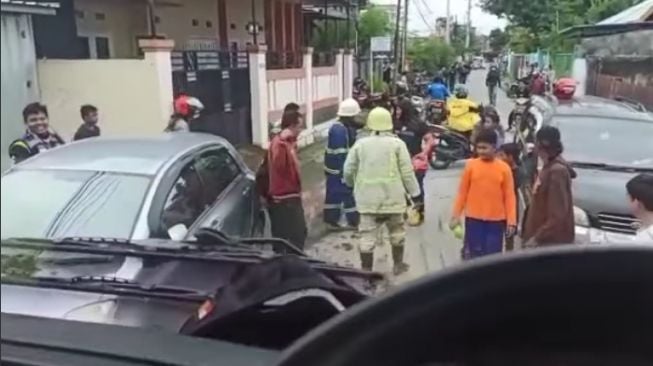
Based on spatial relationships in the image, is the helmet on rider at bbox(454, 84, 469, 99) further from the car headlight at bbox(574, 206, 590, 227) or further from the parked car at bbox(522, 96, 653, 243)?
the car headlight at bbox(574, 206, 590, 227)

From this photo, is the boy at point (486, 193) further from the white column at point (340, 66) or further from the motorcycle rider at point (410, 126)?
the white column at point (340, 66)

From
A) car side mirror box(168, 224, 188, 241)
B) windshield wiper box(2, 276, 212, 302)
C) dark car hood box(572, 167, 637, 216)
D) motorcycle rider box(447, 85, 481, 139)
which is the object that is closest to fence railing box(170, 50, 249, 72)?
car side mirror box(168, 224, 188, 241)

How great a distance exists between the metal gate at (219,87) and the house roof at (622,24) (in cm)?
132

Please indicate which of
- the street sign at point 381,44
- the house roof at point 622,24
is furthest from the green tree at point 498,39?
the street sign at point 381,44

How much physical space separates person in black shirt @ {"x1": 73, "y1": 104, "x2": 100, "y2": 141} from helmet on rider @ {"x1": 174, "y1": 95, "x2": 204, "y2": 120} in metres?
0.46

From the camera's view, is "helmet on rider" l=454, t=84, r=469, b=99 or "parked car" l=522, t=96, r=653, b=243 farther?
"parked car" l=522, t=96, r=653, b=243

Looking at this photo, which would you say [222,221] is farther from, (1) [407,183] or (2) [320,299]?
(1) [407,183]

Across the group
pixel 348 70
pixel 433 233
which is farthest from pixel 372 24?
pixel 433 233

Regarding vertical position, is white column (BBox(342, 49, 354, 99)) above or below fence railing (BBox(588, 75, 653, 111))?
above

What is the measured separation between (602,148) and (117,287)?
131 inches

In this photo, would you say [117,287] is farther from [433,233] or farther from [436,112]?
[433,233]

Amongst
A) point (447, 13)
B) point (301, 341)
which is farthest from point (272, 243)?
point (301, 341)

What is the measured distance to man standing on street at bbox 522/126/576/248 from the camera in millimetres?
2166

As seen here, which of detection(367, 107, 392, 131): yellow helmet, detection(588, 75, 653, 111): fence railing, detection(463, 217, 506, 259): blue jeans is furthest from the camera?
detection(588, 75, 653, 111): fence railing
